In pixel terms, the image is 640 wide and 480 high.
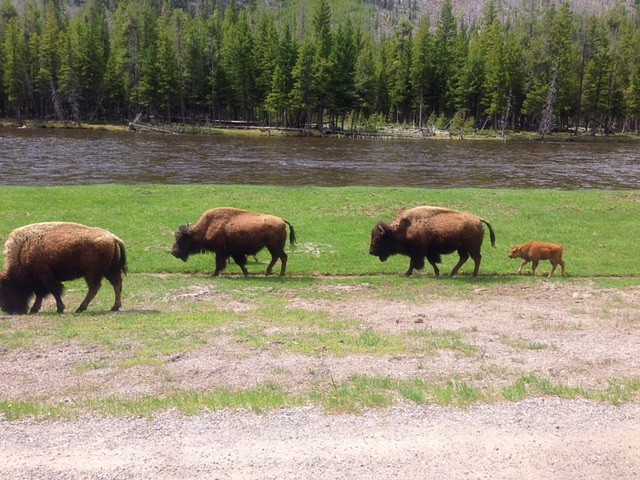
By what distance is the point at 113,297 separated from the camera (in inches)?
547

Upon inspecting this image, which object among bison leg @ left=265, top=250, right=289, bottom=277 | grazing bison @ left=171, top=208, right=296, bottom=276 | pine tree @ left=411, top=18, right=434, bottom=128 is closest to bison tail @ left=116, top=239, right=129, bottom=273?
grazing bison @ left=171, top=208, right=296, bottom=276

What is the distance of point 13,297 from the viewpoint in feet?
40.2

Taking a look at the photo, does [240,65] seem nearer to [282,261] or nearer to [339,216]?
[339,216]

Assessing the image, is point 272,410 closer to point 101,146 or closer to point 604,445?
point 604,445

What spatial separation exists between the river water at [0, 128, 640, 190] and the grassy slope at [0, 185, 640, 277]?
9.62 meters

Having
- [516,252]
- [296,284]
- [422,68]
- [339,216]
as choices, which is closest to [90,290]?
[296,284]

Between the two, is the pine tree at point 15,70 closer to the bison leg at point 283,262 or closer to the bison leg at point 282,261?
the bison leg at point 282,261

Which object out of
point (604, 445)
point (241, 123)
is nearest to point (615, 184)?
point (604, 445)

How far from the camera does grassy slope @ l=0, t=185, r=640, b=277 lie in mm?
17828

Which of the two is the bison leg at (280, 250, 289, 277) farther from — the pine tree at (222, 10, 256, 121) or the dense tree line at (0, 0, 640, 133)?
the pine tree at (222, 10, 256, 121)

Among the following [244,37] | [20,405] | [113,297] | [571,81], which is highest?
[244,37]

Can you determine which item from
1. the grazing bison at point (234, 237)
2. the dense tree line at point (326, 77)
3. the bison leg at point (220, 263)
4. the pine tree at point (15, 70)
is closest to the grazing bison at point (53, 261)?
the grazing bison at point (234, 237)

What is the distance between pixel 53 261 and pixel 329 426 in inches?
316

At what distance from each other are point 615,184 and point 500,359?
35562 millimetres
